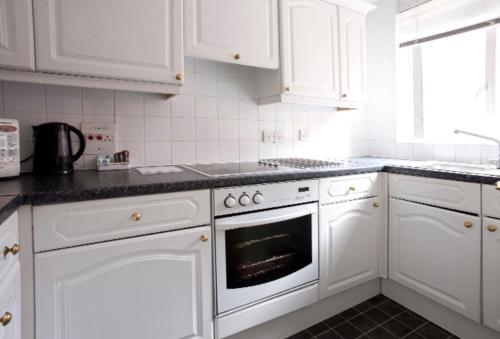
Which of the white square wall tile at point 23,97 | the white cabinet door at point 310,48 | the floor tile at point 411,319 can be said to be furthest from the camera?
the white cabinet door at point 310,48

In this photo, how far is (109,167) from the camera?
62.2 inches

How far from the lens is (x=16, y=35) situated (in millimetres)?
1144

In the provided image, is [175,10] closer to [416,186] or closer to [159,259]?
[159,259]

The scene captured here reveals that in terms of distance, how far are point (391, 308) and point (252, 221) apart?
1.17 meters

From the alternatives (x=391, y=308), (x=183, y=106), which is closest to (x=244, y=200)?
(x=183, y=106)

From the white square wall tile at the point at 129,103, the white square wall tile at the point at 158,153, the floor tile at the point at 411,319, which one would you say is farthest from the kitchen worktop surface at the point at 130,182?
the floor tile at the point at 411,319

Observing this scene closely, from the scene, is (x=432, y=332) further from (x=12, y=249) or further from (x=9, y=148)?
(x=9, y=148)

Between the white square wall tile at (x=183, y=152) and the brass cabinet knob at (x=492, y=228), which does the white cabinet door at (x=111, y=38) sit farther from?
the brass cabinet knob at (x=492, y=228)

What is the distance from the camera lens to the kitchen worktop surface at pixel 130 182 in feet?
3.21

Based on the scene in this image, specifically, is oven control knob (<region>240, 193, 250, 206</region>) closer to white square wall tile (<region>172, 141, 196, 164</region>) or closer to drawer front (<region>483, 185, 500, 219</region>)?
white square wall tile (<region>172, 141, 196, 164</region>)

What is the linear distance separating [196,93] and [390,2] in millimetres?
→ 1805

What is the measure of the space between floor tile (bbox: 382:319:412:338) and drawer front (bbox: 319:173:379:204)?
0.73 metres

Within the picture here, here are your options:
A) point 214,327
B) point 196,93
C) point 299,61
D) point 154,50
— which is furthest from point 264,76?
point 214,327

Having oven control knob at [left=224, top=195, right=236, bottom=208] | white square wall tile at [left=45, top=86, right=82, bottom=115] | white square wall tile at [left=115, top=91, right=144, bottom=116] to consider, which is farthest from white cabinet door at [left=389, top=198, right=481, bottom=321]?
white square wall tile at [left=45, top=86, right=82, bottom=115]
